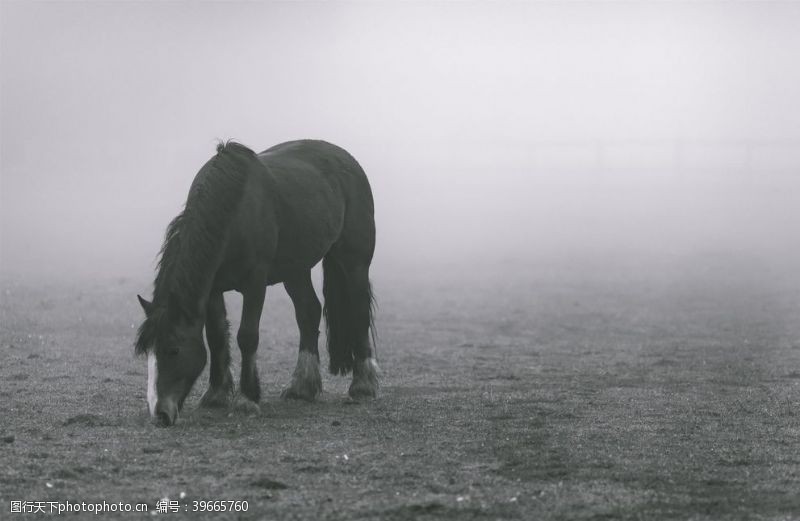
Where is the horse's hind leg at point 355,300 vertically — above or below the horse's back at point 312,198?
below

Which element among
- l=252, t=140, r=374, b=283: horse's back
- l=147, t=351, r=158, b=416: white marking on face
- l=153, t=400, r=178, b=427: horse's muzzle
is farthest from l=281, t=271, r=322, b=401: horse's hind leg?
l=147, t=351, r=158, b=416: white marking on face

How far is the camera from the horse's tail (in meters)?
9.92

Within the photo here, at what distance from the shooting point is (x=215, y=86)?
8588 cm

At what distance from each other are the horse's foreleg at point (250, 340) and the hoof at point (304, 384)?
77cm

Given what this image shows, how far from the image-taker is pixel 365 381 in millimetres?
9656

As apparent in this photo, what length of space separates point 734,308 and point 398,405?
39.8ft

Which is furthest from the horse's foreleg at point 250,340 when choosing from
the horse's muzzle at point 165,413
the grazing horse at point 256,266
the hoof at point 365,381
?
the hoof at point 365,381

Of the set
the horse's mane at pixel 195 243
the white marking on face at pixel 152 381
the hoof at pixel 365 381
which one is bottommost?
the hoof at pixel 365 381

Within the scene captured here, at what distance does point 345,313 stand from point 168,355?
8.37 ft

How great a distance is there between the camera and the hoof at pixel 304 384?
932 cm

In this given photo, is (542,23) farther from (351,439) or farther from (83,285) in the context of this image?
→ (351,439)

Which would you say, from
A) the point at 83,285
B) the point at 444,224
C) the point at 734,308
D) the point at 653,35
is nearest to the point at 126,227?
the point at 444,224

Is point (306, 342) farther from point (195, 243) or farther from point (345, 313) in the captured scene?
point (195, 243)

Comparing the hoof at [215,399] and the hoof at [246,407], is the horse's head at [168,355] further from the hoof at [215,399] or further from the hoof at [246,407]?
the hoof at [215,399]
